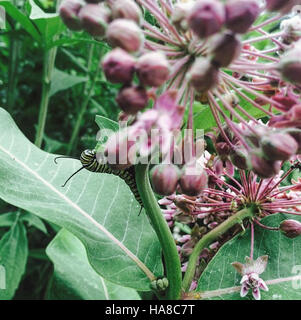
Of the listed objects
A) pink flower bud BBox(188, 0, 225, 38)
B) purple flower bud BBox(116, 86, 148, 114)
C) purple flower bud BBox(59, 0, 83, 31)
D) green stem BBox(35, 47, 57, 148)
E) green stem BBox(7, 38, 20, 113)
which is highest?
green stem BBox(7, 38, 20, 113)

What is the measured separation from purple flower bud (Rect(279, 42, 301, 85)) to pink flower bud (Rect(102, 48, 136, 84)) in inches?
10.1

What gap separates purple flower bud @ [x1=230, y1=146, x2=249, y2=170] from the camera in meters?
0.88

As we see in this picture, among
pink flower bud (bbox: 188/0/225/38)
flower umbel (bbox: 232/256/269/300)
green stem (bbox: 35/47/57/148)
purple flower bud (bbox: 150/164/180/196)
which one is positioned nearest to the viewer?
pink flower bud (bbox: 188/0/225/38)

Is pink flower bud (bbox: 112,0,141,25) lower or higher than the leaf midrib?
higher

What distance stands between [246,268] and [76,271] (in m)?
0.56

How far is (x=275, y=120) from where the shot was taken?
0.84 meters

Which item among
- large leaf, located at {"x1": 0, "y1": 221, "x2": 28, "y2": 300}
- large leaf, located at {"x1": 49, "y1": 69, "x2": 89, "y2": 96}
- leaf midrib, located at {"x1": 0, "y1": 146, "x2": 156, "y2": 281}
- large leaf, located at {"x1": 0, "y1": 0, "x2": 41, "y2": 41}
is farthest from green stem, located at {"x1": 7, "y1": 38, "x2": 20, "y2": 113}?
leaf midrib, located at {"x1": 0, "y1": 146, "x2": 156, "y2": 281}

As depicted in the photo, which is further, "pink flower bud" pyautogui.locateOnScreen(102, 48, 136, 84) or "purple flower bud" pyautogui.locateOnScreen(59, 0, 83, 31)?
"purple flower bud" pyautogui.locateOnScreen(59, 0, 83, 31)

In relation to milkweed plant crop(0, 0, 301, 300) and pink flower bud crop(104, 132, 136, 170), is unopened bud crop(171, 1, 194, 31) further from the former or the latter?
pink flower bud crop(104, 132, 136, 170)

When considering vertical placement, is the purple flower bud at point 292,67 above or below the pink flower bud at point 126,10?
below

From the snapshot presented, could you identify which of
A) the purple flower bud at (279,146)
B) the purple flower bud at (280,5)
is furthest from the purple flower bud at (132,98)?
the purple flower bud at (280,5)

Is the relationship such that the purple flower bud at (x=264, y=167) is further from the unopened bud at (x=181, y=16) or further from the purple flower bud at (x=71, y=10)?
the purple flower bud at (x=71, y=10)

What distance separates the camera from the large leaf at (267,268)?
109cm

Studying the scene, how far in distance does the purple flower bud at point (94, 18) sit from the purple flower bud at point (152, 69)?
13 centimetres
